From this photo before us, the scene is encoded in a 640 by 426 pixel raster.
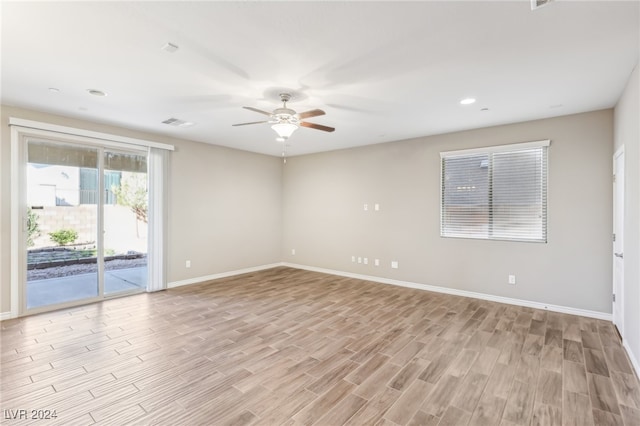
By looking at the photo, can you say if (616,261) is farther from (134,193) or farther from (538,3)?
(134,193)

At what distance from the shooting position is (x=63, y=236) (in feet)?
14.8

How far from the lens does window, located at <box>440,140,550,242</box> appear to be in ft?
14.8

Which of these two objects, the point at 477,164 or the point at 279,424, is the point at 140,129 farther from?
the point at 477,164

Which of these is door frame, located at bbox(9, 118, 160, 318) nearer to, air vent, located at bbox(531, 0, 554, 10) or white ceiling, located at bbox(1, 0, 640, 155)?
white ceiling, located at bbox(1, 0, 640, 155)

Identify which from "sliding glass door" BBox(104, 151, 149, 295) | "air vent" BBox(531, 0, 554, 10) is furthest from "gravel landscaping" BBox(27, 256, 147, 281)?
"air vent" BBox(531, 0, 554, 10)

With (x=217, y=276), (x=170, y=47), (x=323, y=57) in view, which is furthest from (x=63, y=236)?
(x=323, y=57)

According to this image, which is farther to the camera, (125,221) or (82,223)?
(125,221)

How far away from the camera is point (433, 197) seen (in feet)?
17.8

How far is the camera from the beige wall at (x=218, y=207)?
566cm

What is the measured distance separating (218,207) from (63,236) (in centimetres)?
255

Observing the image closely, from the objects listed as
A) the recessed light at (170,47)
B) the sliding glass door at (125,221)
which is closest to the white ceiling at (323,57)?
the recessed light at (170,47)

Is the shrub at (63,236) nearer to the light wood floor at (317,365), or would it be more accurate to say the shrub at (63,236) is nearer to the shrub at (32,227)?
the shrub at (32,227)

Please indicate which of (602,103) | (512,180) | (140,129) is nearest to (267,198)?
(140,129)

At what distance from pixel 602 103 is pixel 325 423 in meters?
Result: 4.80
